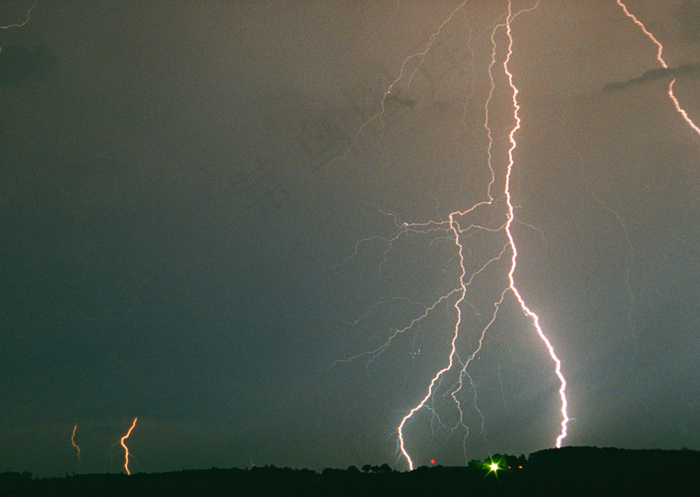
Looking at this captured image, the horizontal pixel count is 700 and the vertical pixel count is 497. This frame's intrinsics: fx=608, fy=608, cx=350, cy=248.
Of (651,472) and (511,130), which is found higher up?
(511,130)

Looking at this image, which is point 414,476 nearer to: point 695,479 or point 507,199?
point 695,479

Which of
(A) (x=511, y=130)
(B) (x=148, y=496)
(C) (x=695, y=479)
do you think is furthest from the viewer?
(B) (x=148, y=496)

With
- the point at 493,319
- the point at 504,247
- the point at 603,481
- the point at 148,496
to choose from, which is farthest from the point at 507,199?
the point at 148,496

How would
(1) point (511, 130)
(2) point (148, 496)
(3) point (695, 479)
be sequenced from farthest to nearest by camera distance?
(2) point (148, 496) → (1) point (511, 130) → (3) point (695, 479)

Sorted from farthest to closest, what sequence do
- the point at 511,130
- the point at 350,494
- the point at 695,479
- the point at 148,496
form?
the point at 148,496
the point at 350,494
the point at 511,130
the point at 695,479

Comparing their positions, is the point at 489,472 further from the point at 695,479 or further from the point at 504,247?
the point at 504,247

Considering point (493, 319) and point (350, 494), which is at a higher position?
point (493, 319)

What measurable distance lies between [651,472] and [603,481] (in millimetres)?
1707

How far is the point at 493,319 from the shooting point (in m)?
15.8

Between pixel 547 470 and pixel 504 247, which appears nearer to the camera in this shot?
pixel 504 247

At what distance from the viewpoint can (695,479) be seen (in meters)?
14.0

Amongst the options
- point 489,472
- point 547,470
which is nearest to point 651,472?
point 547,470

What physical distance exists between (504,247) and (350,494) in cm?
815

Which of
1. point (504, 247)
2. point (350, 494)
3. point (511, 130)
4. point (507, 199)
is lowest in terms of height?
point (350, 494)
